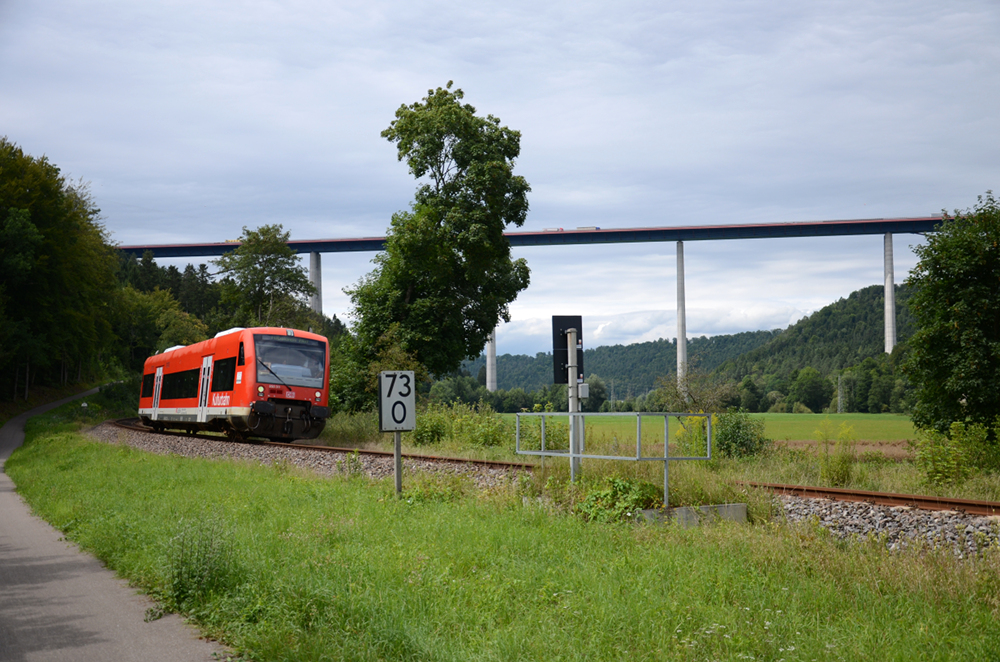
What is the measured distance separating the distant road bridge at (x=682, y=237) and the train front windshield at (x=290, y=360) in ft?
162

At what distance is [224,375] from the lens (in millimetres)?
24484

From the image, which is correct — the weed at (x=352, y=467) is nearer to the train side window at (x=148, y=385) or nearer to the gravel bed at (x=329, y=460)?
the gravel bed at (x=329, y=460)

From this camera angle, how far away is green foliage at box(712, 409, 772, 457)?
69.7 feet

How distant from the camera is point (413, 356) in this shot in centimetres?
3419

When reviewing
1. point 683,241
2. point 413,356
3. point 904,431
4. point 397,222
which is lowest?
point 904,431

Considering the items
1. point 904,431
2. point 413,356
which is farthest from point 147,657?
point 904,431

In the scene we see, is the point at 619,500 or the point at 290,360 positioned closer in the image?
the point at 619,500

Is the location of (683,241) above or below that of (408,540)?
above

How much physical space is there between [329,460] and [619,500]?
9285mm

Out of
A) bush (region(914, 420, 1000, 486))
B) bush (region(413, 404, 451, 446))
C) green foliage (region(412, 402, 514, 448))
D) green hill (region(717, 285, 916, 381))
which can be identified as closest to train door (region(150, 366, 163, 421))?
green foliage (region(412, 402, 514, 448))

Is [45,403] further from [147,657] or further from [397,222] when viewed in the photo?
[147,657]

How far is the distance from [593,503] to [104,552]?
5.70 metres

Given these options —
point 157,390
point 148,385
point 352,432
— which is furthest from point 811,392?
point 157,390

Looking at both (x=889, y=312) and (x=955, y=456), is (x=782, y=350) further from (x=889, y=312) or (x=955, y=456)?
(x=955, y=456)
